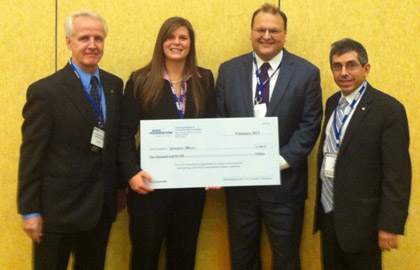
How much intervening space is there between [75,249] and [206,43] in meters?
1.60

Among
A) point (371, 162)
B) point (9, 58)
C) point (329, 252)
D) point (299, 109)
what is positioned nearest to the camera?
point (371, 162)

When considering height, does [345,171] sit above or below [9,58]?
below

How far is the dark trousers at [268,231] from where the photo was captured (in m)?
2.31

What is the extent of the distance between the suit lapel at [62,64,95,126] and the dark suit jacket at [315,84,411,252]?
1.25 metres

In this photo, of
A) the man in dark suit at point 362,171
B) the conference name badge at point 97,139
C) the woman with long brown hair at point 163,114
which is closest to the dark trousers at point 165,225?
the woman with long brown hair at point 163,114

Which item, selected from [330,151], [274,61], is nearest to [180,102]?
[274,61]

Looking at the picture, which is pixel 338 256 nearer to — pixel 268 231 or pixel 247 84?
pixel 268 231

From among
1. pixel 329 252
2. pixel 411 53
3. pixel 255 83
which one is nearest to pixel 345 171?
pixel 329 252

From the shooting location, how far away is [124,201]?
2.47 metres

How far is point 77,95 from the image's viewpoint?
1969mm

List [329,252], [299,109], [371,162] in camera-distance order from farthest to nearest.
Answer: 1. [299,109]
2. [329,252]
3. [371,162]

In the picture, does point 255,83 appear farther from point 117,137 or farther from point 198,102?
point 117,137

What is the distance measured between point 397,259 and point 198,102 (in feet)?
6.21

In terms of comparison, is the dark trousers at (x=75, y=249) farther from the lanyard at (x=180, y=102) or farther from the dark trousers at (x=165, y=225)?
the lanyard at (x=180, y=102)
